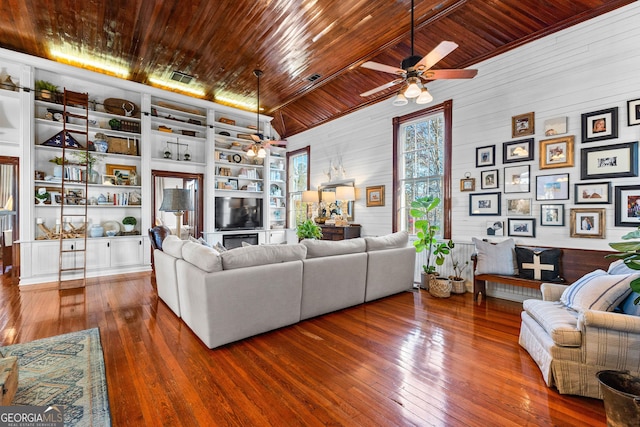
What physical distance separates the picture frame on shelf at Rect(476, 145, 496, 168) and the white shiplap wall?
2.3 inches

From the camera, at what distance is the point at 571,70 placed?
3512mm

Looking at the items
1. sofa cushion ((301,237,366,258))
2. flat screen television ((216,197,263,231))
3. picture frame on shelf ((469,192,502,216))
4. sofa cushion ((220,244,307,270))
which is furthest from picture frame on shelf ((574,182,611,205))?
flat screen television ((216,197,263,231))

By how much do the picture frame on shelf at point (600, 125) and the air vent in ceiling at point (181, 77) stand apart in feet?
21.3

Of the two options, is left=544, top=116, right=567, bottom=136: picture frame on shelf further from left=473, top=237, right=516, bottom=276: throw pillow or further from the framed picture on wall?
left=473, top=237, right=516, bottom=276: throw pillow

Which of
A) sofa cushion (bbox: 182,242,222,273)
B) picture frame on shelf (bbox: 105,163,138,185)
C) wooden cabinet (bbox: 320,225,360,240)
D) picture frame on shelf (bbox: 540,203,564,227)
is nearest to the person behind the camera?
sofa cushion (bbox: 182,242,222,273)

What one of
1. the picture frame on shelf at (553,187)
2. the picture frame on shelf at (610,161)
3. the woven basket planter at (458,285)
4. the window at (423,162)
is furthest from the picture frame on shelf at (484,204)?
the woven basket planter at (458,285)

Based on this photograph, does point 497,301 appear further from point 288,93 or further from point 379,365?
point 288,93

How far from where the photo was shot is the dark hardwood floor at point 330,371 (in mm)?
1704

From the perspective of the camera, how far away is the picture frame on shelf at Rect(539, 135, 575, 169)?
11.5 feet

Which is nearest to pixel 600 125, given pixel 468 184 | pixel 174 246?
pixel 468 184

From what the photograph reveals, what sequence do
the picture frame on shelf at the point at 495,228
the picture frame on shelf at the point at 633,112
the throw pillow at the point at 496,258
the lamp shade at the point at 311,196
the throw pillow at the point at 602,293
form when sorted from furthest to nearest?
the lamp shade at the point at 311,196
the picture frame on shelf at the point at 495,228
the throw pillow at the point at 496,258
the picture frame on shelf at the point at 633,112
the throw pillow at the point at 602,293

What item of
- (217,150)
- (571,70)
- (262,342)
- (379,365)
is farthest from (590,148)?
(217,150)

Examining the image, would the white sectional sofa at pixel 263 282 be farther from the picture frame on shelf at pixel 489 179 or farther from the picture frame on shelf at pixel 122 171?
the picture frame on shelf at pixel 122 171

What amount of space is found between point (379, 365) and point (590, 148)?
3.60 meters
